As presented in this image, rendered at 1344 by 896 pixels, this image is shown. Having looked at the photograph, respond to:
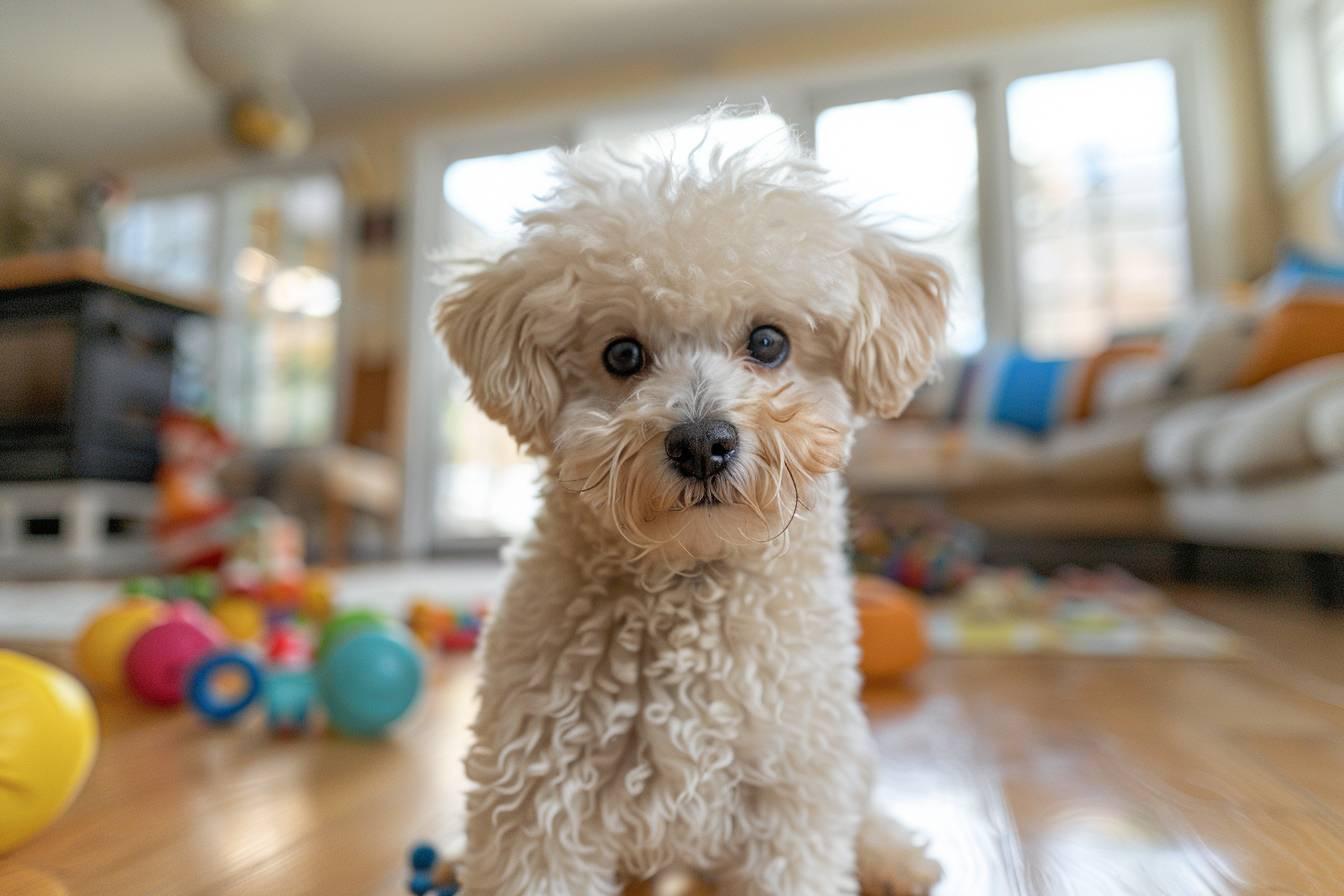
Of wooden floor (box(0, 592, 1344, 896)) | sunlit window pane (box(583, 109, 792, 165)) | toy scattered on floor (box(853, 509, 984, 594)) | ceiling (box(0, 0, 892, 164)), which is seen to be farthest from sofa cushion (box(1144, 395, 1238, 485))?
ceiling (box(0, 0, 892, 164))

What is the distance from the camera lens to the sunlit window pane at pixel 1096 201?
5297 mm

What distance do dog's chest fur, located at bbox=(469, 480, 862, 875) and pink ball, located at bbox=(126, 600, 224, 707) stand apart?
1356 mm

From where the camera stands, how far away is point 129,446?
5363mm

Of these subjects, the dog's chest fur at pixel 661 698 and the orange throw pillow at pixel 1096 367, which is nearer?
the dog's chest fur at pixel 661 698

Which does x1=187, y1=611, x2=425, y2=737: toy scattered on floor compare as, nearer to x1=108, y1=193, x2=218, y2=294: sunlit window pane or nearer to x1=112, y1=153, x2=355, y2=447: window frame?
x1=112, y1=153, x2=355, y2=447: window frame

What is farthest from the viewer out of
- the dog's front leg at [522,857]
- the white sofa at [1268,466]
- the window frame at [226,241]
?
the window frame at [226,241]

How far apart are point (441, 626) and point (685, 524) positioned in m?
2.00

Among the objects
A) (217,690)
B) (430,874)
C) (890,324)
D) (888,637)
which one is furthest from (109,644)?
(890,324)

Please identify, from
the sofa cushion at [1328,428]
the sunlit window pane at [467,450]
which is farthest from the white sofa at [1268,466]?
the sunlit window pane at [467,450]

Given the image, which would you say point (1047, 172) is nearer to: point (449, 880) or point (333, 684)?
point (333, 684)

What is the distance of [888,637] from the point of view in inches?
74.9

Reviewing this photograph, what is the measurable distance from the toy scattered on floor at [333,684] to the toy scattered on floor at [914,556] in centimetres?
202

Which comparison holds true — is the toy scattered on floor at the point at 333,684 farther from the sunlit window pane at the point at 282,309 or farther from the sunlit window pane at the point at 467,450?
the sunlit window pane at the point at 282,309

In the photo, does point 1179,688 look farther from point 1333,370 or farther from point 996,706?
point 1333,370
